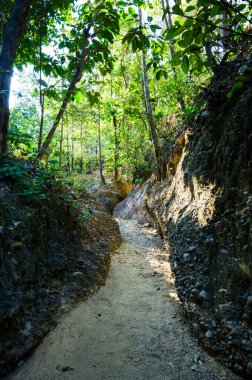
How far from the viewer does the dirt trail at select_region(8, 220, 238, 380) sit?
84.4 inches

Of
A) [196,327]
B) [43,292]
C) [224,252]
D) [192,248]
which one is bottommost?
Answer: [196,327]

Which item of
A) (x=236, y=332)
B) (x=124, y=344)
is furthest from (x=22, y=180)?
(x=236, y=332)

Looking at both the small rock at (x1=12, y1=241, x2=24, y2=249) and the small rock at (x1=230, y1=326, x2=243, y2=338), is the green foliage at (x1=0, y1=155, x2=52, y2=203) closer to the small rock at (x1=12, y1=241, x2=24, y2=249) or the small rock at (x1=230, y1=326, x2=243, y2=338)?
the small rock at (x1=12, y1=241, x2=24, y2=249)

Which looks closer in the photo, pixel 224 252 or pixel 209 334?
pixel 209 334

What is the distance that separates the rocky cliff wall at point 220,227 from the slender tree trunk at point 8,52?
3028 millimetres

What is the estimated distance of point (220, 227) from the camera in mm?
3016

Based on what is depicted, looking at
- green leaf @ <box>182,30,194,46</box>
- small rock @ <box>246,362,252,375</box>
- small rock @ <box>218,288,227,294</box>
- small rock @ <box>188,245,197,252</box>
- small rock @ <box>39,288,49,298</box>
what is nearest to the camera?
green leaf @ <box>182,30,194,46</box>

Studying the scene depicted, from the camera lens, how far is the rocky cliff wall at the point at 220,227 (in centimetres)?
221

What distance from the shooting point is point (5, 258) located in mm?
2570

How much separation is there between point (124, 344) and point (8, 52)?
13.2ft

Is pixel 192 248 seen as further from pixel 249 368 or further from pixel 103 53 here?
pixel 103 53

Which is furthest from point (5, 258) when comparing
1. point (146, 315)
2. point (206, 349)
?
point (206, 349)

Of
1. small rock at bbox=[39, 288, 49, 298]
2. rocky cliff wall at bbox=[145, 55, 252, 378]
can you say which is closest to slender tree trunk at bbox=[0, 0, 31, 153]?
small rock at bbox=[39, 288, 49, 298]

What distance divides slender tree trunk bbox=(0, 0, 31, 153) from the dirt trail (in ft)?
8.72
